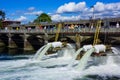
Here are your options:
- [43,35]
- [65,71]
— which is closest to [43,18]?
[43,35]

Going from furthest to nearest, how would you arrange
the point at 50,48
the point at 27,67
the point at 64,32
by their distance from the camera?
the point at 64,32
the point at 50,48
the point at 27,67

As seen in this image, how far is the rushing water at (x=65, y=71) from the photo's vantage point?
106ft

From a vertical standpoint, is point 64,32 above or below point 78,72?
above

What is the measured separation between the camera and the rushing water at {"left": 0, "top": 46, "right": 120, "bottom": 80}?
3222 cm

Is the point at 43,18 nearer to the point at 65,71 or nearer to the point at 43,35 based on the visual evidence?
the point at 43,35

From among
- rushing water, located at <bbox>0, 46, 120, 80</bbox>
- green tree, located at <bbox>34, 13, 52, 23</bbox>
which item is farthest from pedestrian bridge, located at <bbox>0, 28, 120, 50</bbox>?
green tree, located at <bbox>34, 13, 52, 23</bbox>

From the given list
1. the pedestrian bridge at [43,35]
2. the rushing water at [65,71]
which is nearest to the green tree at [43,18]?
the pedestrian bridge at [43,35]

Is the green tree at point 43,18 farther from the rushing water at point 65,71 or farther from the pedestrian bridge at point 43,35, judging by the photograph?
the rushing water at point 65,71

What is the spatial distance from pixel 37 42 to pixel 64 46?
2787 cm

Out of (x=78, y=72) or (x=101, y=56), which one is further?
(x=101, y=56)

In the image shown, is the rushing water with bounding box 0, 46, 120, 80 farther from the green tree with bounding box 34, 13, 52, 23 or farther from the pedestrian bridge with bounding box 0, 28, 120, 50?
the green tree with bounding box 34, 13, 52, 23

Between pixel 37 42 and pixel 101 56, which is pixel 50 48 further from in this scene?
pixel 37 42

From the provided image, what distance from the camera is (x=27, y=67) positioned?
1508 inches

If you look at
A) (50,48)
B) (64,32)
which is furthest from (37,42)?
(50,48)
